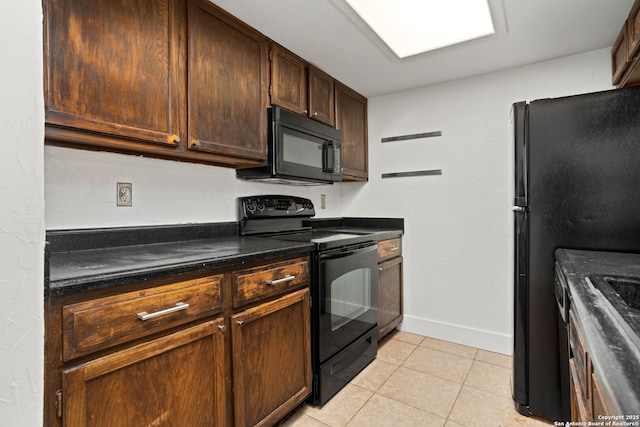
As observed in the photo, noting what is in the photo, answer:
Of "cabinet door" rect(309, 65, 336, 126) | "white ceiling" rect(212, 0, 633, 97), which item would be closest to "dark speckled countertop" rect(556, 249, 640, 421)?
"white ceiling" rect(212, 0, 633, 97)

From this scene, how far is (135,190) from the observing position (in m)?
1.64

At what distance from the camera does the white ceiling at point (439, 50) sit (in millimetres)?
1682

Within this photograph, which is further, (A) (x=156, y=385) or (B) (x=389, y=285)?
(B) (x=389, y=285)

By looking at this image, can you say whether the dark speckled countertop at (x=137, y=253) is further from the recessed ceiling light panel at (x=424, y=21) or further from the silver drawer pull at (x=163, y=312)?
the recessed ceiling light panel at (x=424, y=21)

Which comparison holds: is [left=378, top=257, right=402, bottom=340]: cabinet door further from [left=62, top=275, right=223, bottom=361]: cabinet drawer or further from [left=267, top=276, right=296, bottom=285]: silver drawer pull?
[left=62, top=275, right=223, bottom=361]: cabinet drawer

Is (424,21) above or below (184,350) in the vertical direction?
above

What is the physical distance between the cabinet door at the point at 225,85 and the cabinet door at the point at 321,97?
450 millimetres

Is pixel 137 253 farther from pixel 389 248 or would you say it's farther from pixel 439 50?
pixel 439 50

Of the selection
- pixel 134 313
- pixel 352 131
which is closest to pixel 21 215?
pixel 134 313

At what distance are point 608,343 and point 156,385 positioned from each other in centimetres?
121

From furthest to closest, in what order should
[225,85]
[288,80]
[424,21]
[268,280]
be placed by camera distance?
[288,80] < [424,21] < [225,85] < [268,280]

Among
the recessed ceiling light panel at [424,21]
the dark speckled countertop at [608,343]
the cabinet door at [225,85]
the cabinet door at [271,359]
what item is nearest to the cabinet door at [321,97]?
the cabinet door at [225,85]

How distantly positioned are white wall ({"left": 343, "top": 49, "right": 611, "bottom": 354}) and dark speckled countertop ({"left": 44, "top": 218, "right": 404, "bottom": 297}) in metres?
1.44

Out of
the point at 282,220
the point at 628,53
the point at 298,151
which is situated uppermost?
the point at 628,53
